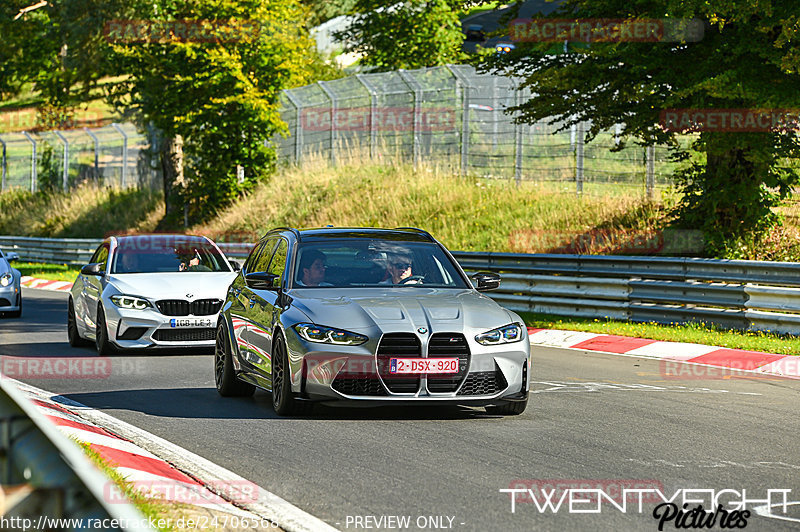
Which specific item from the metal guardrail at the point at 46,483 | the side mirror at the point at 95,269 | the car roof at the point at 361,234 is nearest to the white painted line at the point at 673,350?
the car roof at the point at 361,234

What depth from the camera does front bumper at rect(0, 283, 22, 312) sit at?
20875 mm

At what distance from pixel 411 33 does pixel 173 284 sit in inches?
1256

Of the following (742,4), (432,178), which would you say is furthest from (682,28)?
(432,178)

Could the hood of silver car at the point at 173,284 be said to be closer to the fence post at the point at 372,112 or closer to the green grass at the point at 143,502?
the green grass at the point at 143,502

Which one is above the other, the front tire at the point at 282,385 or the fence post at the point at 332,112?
the fence post at the point at 332,112

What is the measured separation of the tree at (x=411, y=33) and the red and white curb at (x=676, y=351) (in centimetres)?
2881

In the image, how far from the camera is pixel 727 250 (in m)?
19.0

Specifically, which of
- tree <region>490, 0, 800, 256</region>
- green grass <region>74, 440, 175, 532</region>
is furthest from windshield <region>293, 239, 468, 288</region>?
tree <region>490, 0, 800, 256</region>

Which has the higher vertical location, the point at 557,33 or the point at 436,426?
the point at 557,33

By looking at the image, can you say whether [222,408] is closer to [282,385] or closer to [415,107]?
[282,385]

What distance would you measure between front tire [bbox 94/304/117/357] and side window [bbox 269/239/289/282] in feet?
14.8

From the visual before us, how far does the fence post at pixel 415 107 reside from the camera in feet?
105

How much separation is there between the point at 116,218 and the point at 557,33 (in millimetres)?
30270

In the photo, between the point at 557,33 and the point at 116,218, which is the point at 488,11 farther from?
the point at 557,33
